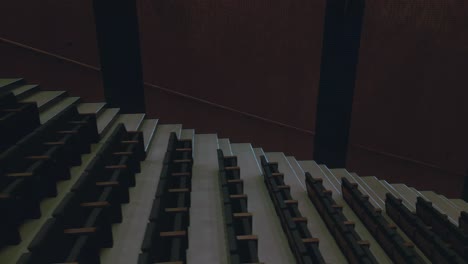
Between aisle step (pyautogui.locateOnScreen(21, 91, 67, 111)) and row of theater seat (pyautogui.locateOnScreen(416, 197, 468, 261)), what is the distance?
75 cm

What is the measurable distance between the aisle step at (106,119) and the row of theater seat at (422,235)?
0.57 meters

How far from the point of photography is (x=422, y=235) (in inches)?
20.5

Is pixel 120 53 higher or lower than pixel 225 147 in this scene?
higher

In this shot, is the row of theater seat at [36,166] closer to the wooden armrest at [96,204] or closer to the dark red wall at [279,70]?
the wooden armrest at [96,204]

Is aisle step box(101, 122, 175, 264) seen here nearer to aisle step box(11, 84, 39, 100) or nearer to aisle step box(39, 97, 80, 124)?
aisle step box(39, 97, 80, 124)

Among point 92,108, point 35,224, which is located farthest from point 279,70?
point 35,224

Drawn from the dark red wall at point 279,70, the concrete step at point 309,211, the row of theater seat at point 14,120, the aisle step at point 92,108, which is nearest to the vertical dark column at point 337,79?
the dark red wall at point 279,70

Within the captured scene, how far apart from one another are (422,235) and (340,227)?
0.13 meters

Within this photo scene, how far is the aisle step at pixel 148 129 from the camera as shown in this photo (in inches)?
30.8

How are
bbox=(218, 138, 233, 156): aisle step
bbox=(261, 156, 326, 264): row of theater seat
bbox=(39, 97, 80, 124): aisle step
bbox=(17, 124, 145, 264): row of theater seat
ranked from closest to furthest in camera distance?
bbox=(17, 124, 145, 264): row of theater seat, bbox=(261, 156, 326, 264): row of theater seat, bbox=(39, 97, 80, 124): aisle step, bbox=(218, 138, 233, 156): aisle step

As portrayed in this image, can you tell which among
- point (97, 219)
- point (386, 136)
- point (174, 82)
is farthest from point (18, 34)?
point (386, 136)

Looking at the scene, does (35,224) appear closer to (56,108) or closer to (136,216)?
(136,216)

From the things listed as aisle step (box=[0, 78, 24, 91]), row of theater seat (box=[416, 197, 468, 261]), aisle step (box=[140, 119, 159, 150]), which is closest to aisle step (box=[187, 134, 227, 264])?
aisle step (box=[140, 119, 159, 150])

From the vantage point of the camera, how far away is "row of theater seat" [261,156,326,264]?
423 millimetres
